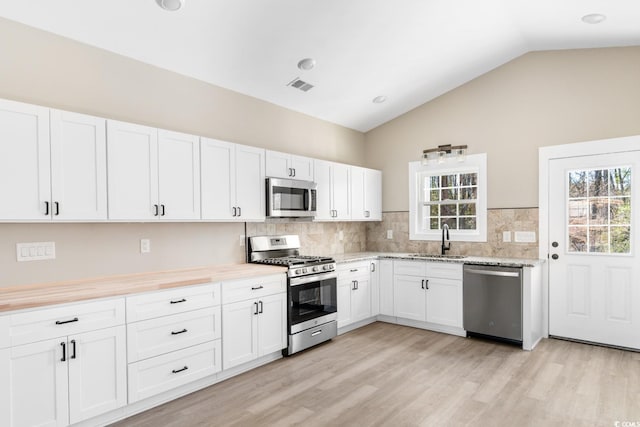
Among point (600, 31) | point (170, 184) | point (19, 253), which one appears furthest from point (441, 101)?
point (19, 253)

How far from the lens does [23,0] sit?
2600 millimetres

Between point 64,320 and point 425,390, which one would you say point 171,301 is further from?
point 425,390

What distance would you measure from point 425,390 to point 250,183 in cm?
251

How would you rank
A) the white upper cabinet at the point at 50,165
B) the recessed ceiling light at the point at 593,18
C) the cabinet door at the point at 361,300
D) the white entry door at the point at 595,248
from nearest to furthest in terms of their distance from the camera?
1. the white upper cabinet at the point at 50,165
2. the recessed ceiling light at the point at 593,18
3. the white entry door at the point at 595,248
4. the cabinet door at the point at 361,300

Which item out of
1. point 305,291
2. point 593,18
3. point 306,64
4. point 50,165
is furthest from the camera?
point 305,291

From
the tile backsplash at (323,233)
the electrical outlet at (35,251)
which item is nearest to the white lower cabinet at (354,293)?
the tile backsplash at (323,233)

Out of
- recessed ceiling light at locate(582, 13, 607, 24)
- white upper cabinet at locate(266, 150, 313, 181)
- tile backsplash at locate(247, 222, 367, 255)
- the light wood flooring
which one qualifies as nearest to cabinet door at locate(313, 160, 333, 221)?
white upper cabinet at locate(266, 150, 313, 181)

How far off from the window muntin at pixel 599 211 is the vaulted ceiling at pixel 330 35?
138cm

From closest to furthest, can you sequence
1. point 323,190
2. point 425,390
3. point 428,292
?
point 425,390
point 428,292
point 323,190

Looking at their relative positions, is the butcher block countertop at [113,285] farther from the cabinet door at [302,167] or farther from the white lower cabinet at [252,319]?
the cabinet door at [302,167]

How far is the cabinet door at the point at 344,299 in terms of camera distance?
A: 4566 mm

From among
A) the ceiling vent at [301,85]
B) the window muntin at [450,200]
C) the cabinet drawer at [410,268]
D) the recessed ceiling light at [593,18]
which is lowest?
the cabinet drawer at [410,268]

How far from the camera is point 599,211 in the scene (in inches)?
163

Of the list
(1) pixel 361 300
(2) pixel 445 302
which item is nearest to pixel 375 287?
(1) pixel 361 300
